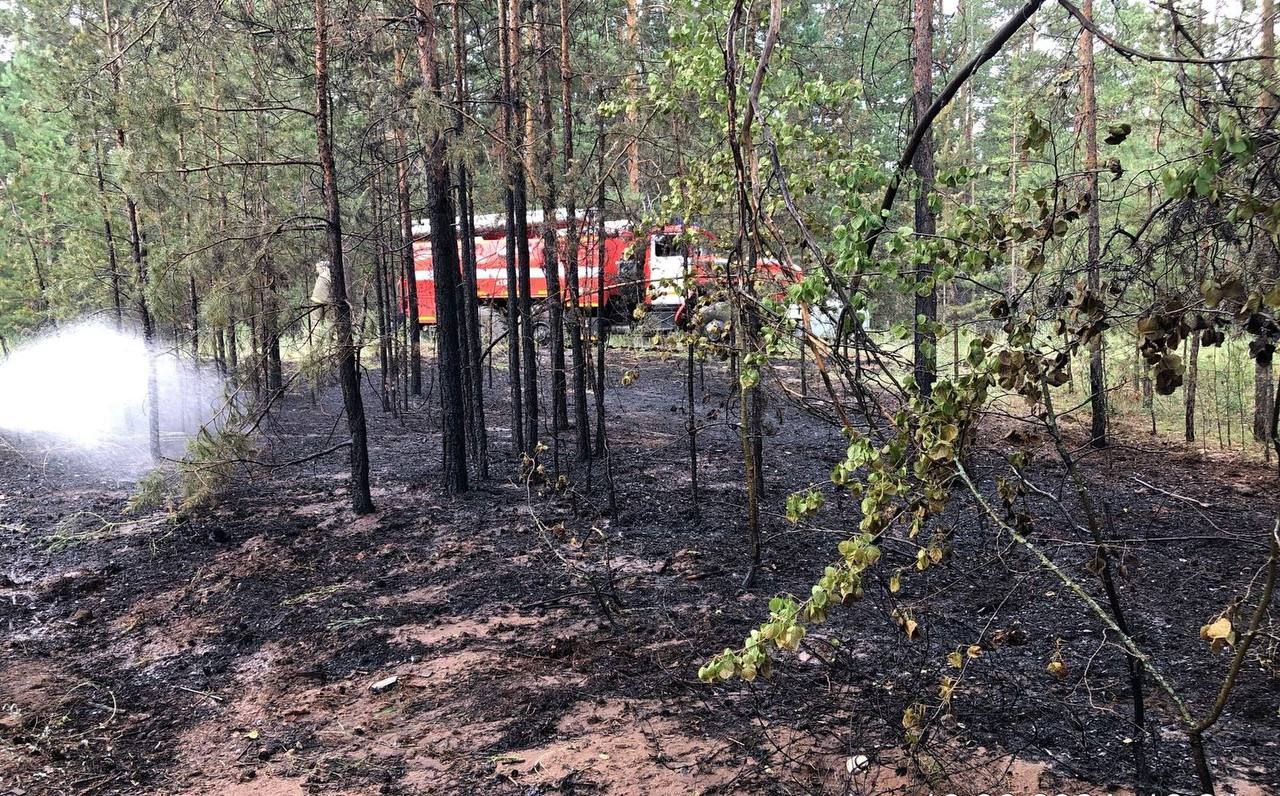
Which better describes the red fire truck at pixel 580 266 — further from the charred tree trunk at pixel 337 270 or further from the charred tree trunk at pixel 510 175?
the charred tree trunk at pixel 337 270

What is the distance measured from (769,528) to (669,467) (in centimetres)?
312

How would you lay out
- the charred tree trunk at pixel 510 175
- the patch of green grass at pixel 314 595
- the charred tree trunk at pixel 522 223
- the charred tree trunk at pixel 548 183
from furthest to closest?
the charred tree trunk at pixel 522 223 < the charred tree trunk at pixel 548 183 < the charred tree trunk at pixel 510 175 < the patch of green grass at pixel 314 595

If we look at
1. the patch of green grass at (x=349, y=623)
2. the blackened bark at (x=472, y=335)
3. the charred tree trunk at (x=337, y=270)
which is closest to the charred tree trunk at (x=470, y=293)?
the blackened bark at (x=472, y=335)

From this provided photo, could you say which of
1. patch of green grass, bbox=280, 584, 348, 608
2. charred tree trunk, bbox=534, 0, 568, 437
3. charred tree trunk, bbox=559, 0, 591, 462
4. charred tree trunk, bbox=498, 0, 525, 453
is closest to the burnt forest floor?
patch of green grass, bbox=280, 584, 348, 608

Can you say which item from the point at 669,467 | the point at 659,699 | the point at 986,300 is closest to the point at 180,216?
the point at 669,467

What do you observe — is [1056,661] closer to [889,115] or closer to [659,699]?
[659,699]

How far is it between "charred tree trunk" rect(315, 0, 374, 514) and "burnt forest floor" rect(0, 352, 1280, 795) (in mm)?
683

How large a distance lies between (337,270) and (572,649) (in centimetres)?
505

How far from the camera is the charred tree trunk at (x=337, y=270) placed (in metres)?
8.17

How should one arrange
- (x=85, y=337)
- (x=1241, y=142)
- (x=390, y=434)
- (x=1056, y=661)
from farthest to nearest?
1. (x=85, y=337)
2. (x=390, y=434)
3. (x=1056, y=661)
4. (x=1241, y=142)

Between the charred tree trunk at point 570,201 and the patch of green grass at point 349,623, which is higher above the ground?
the charred tree trunk at point 570,201

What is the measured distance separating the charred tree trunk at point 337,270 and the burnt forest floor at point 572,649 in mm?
683

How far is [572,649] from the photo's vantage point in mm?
5535

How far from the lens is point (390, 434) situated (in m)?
14.5
